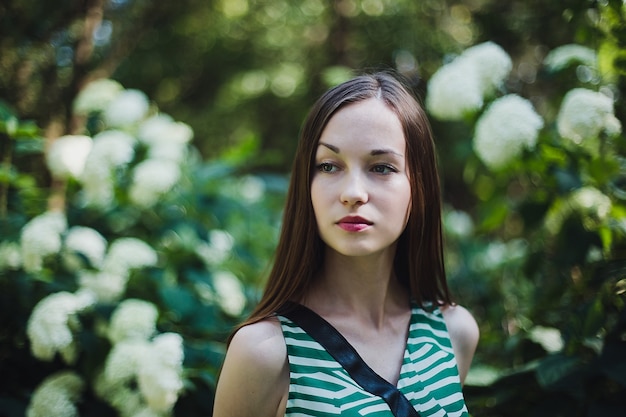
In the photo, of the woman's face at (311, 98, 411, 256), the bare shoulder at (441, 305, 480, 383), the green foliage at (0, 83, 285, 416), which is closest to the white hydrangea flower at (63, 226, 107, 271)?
the green foliage at (0, 83, 285, 416)

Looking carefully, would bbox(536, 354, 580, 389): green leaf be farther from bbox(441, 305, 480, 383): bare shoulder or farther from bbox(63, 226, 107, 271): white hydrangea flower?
bbox(63, 226, 107, 271): white hydrangea flower

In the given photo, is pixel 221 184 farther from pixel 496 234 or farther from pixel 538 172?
pixel 496 234

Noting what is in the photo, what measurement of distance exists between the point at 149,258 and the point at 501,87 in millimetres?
1479

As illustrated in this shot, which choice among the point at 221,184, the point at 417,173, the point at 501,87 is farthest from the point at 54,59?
the point at 417,173

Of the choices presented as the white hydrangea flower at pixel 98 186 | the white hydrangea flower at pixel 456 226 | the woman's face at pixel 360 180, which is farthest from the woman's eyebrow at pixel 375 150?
the white hydrangea flower at pixel 456 226

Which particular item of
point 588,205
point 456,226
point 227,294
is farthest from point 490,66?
point 456,226

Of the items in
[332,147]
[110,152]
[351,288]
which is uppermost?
[110,152]

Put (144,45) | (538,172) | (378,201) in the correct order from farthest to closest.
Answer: (144,45), (538,172), (378,201)

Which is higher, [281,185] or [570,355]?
[281,185]

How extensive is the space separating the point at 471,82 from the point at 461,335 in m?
1.03

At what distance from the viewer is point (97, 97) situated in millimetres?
2676

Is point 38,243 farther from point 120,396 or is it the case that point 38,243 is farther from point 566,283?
point 566,283

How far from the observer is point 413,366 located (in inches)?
51.4

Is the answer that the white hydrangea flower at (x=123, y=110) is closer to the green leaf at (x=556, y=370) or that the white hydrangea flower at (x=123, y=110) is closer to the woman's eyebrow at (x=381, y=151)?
the woman's eyebrow at (x=381, y=151)
